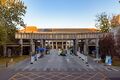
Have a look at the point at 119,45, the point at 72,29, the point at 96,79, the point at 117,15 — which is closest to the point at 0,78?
the point at 96,79

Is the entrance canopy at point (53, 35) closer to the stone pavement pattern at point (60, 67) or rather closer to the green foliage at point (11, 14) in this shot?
the green foliage at point (11, 14)

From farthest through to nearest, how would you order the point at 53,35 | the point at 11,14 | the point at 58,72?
the point at 53,35 → the point at 11,14 → the point at 58,72

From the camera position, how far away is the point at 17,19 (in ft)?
271

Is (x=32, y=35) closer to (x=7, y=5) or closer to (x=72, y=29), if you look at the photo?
(x=7, y=5)

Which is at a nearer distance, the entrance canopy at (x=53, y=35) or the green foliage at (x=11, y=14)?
the green foliage at (x=11, y=14)

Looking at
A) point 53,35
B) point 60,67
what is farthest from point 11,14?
point 60,67

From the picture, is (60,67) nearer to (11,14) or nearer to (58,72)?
(58,72)

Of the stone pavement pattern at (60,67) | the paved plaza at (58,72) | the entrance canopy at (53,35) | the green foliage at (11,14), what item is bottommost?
the stone pavement pattern at (60,67)

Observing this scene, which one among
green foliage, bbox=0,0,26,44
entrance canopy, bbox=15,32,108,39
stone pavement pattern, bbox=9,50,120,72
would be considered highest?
green foliage, bbox=0,0,26,44

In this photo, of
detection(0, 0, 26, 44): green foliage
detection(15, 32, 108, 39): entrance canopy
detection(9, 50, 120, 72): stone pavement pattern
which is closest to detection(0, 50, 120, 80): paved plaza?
detection(9, 50, 120, 72): stone pavement pattern

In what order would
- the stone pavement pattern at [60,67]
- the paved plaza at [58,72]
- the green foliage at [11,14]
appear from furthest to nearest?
the green foliage at [11,14], the stone pavement pattern at [60,67], the paved plaza at [58,72]

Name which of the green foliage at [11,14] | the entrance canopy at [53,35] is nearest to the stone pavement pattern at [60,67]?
the green foliage at [11,14]

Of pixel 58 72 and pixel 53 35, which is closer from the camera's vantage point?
pixel 58 72

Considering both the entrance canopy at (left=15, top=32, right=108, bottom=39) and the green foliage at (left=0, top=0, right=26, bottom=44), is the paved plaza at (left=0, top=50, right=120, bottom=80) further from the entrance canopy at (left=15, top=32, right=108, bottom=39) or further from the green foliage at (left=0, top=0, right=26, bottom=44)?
the entrance canopy at (left=15, top=32, right=108, bottom=39)
